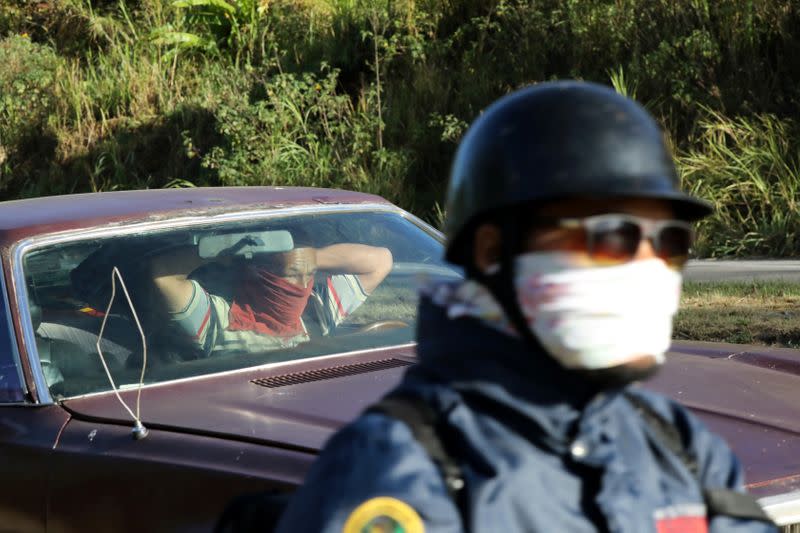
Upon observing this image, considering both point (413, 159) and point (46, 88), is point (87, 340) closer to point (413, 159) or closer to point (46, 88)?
point (413, 159)

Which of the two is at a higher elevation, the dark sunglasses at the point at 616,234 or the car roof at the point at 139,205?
the dark sunglasses at the point at 616,234

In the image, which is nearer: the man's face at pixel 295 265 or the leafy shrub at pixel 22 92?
the man's face at pixel 295 265

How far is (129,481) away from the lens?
2.89 meters

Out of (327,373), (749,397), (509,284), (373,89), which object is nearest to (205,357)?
(327,373)

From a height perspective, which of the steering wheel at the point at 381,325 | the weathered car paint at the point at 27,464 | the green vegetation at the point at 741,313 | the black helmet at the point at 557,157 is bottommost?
the green vegetation at the point at 741,313

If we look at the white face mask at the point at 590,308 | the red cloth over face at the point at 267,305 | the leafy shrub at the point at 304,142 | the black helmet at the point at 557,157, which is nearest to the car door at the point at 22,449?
the red cloth over face at the point at 267,305

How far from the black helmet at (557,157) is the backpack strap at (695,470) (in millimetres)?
257

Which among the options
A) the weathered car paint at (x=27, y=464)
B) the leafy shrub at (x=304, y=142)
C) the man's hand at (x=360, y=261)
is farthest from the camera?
the leafy shrub at (x=304, y=142)

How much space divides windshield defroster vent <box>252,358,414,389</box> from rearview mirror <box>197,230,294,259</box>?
52 centimetres

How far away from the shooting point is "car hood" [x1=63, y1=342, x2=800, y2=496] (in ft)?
8.75

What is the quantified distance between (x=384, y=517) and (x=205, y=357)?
218 centimetres

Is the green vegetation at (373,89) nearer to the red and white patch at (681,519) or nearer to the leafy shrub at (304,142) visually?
the leafy shrub at (304,142)

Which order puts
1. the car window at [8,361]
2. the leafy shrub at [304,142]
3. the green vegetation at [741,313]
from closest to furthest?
the car window at [8,361] < the green vegetation at [741,313] < the leafy shrub at [304,142]

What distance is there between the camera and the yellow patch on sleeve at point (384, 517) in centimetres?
133
